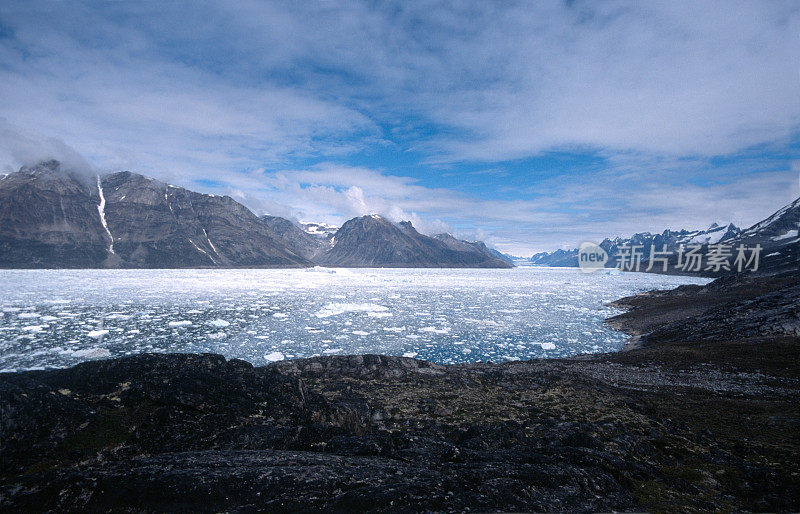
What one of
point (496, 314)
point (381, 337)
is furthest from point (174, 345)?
point (496, 314)

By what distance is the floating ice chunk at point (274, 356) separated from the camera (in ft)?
99.1

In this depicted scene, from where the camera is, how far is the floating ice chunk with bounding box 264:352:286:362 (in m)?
30.2

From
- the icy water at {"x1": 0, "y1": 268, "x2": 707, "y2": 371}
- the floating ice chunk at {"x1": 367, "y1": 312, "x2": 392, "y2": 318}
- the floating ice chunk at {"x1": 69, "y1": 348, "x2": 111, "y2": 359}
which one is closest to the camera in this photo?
the floating ice chunk at {"x1": 69, "y1": 348, "x2": 111, "y2": 359}

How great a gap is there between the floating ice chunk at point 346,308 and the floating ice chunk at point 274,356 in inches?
821

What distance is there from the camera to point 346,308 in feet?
203

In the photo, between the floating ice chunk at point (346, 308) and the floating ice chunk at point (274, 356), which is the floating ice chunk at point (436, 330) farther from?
the floating ice chunk at point (274, 356)

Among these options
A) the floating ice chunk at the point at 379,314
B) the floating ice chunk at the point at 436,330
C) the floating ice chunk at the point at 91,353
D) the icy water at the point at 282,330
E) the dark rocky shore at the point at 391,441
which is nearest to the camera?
the dark rocky shore at the point at 391,441

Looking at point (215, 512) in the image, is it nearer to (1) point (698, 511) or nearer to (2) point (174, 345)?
(1) point (698, 511)

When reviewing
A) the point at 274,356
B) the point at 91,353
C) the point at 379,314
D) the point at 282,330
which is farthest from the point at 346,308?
the point at 91,353

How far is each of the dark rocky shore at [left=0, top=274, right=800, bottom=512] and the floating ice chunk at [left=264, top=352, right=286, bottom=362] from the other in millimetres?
10628

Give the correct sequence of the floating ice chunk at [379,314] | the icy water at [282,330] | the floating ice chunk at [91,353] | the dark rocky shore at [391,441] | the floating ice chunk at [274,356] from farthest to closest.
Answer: the floating ice chunk at [379,314] < the icy water at [282,330] < the floating ice chunk at [274,356] < the floating ice chunk at [91,353] < the dark rocky shore at [391,441]

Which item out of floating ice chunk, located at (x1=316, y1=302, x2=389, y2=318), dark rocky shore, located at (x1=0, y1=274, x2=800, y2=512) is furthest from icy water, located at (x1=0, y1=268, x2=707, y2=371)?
dark rocky shore, located at (x1=0, y1=274, x2=800, y2=512)

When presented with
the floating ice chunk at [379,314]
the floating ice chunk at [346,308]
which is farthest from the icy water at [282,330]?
the floating ice chunk at [379,314]

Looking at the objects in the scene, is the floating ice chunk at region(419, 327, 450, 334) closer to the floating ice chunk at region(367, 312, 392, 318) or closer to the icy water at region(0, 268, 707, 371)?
the icy water at region(0, 268, 707, 371)
